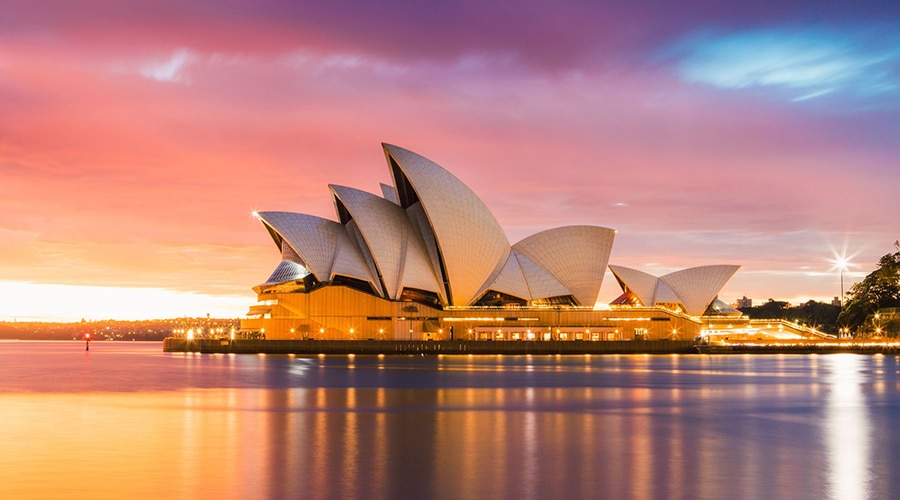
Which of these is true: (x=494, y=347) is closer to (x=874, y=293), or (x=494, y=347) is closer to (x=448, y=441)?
(x=874, y=293)

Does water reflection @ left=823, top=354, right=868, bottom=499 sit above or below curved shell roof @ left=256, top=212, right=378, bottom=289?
below

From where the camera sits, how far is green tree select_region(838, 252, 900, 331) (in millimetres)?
96562

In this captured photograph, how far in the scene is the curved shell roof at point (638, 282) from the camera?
98.0 meters

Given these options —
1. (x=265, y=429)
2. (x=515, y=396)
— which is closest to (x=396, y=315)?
(x=515, y=396)

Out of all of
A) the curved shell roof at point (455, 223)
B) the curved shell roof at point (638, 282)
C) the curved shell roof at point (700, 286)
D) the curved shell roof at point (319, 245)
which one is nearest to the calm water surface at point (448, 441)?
the curved shell roof at point (455, 223)

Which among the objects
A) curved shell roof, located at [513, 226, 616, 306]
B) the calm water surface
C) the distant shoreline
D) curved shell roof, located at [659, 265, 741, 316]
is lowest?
the distant shoreline

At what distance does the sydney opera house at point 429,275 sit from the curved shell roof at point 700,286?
40.4ft

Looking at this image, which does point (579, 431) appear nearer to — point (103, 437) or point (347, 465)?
point (347, 465)

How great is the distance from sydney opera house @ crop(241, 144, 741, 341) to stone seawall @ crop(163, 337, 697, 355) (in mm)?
1251

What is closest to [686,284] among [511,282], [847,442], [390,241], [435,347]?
[511,282]

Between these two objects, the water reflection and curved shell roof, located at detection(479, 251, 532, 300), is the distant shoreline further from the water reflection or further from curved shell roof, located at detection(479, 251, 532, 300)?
the water reflection

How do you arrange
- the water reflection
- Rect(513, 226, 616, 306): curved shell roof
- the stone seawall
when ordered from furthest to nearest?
1. Rect(513, 226, 616, 306): curved shell roof
2. the stone seawall
3. the water reflection

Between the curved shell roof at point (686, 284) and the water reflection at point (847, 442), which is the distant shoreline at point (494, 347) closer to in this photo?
the curved shell roof at point (686, 284)

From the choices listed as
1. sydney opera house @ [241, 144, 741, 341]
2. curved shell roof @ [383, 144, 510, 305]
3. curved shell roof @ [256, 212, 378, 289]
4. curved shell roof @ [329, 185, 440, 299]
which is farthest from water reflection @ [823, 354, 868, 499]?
curved shell roof @ [256, 212, 378, 289]
